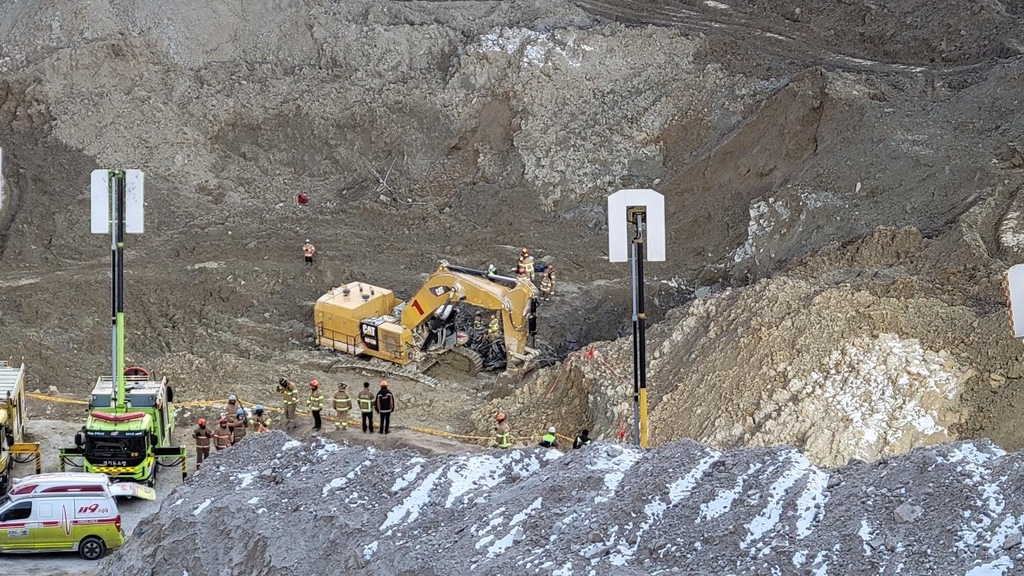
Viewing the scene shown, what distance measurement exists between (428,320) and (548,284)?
3171mm

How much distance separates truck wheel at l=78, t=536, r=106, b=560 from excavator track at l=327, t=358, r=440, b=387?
859 cm

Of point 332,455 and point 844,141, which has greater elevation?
point 844,141

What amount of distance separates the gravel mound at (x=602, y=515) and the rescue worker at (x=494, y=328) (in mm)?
11548

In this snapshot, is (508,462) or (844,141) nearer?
(508,462)

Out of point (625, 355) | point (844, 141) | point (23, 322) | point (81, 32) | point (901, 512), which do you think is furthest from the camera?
point (81, 32)

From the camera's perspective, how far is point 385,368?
77.5 ft

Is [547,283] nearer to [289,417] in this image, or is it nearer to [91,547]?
[289,417]

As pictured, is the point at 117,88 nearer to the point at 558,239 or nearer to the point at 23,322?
the point at 23,322

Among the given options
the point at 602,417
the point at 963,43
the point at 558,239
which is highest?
the point at 963,43

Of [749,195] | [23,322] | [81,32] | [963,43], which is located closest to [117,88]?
[81,32]

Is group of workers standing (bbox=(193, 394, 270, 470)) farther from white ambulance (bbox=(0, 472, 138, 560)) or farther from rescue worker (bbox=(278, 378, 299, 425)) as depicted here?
white ambulance (bbox=(0, 472, 138, 560))

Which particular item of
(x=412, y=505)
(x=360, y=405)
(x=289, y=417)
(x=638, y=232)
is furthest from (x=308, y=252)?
(x=412, y=505)

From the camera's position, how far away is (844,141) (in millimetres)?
27125

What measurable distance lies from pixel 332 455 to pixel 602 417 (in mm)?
7119
